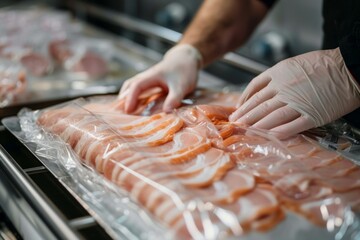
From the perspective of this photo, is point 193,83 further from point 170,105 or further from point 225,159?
point 225,159

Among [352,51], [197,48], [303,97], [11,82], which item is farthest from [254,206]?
[11,82]

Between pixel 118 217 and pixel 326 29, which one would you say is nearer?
pixel 118 217

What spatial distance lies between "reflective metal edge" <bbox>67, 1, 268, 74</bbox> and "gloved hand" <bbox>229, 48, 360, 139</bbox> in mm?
756

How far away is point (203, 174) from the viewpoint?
43.5 inches

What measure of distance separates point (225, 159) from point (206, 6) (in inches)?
44.8

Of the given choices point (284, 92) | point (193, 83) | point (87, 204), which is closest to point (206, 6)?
point (193, 83)

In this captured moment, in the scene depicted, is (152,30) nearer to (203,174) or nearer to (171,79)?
(171,79)

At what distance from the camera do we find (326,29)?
5.60 feet

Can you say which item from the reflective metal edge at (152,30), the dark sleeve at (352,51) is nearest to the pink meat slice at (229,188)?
the dark sleeve at (352,51)

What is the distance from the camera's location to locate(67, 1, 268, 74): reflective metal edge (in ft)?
7.41

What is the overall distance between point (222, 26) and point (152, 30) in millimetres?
1045

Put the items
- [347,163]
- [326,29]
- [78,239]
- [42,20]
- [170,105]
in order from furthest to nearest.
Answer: [42,20] → [326,29] → [170,105] → [347,163] → [78,239]

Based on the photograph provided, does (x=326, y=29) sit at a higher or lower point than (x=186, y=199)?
higher

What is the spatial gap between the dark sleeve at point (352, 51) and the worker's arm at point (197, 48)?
553 mm
